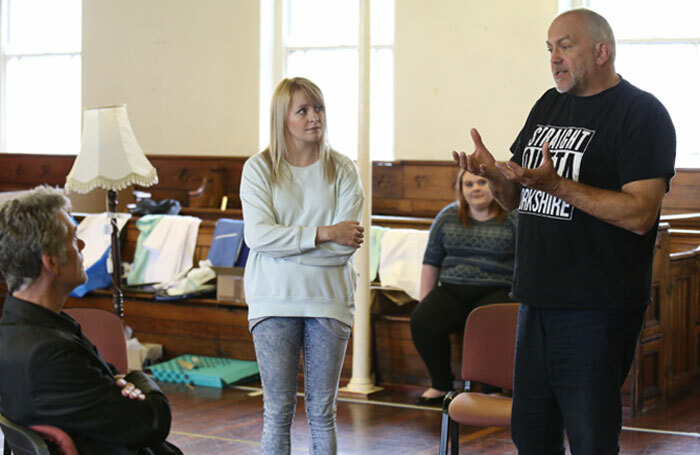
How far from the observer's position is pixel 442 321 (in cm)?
457

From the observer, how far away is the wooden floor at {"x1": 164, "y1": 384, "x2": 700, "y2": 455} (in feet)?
12.9

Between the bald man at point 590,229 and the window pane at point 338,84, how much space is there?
6548 mm

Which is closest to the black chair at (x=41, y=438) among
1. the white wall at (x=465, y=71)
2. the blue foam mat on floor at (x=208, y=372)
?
the blue foam mat on floor at (x=208, y=372)

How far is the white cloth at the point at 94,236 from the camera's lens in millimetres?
5996

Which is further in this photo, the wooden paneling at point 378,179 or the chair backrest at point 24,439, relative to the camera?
the wooden paneling at point 378,179

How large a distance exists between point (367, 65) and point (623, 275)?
2.85 metres

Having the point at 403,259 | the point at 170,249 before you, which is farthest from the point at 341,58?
the point at 403,259

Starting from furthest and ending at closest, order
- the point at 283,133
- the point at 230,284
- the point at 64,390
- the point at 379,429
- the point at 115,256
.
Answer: the point at 230,284 → the point at 115,256 → the point at 379,429 → the point at 283,133 → the point at 64,390

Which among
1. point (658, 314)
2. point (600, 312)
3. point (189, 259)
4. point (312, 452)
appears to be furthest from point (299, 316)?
point (189, 259)

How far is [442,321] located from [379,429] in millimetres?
670

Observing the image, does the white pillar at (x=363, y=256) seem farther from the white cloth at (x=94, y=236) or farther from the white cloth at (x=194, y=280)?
the white cloth at (x=94, y=236)

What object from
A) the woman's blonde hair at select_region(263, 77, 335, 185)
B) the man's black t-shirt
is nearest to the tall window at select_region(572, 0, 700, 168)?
the woman's blonde hair at select_region(263, 77, 335, 185)

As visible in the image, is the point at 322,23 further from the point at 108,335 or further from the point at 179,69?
the point at 108,335

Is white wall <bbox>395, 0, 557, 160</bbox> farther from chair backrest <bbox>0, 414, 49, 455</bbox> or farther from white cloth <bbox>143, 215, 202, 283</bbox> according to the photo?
chair backrest <bbox>0, 414, 49, 455</bbox>
